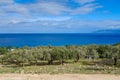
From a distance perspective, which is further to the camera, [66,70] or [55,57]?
[55,57]

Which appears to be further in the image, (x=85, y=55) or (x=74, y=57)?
(x=85, y=55)

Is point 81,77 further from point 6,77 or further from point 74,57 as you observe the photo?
point 74,57

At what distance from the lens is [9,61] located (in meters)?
71.9

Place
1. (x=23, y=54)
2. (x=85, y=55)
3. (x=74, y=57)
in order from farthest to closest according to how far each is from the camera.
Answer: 1. (x=85, y=55)
2. (x=74, y=57)
3. (x=23, y=54)

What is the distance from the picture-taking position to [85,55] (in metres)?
76.4

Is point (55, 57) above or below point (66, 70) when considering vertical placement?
above

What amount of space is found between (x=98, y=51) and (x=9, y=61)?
30.4 m

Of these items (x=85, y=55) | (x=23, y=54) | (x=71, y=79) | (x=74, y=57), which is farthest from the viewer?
(x=85, y=55)

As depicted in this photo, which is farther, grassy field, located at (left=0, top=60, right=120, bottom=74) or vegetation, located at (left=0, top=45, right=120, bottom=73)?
vegetation, located at (left=0, top=45, right=120, bottom=73)

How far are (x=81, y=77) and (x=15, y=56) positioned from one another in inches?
1555

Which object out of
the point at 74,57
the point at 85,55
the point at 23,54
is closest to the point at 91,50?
the point at 85,55

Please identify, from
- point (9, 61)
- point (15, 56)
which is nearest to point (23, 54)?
point (15, 56)

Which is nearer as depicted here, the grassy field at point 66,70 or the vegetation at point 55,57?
the grassy field at point 66,70

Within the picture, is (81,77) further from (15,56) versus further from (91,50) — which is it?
(91,50)
